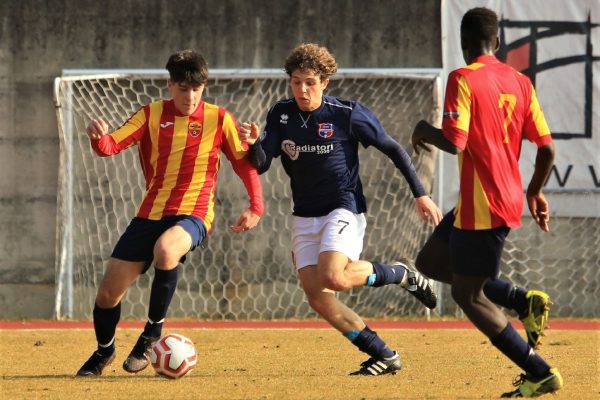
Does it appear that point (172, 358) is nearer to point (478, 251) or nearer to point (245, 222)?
point (245, 222)

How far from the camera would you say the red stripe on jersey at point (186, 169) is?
6304 millimetres

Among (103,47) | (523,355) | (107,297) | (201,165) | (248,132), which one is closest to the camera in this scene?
(523,355)

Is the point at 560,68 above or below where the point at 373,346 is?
above

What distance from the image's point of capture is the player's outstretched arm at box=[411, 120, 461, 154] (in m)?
4.94

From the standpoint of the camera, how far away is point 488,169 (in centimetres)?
511

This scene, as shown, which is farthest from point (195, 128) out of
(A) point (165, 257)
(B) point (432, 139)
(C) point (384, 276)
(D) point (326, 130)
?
(B) point (432, 139)

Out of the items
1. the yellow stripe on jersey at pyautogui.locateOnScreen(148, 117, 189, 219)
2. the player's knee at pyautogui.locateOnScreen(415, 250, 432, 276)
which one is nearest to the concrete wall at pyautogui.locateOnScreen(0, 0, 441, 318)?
the yellow stripe on jersey at pyautogui.locateOnScreen(148, 117, 189, 219)

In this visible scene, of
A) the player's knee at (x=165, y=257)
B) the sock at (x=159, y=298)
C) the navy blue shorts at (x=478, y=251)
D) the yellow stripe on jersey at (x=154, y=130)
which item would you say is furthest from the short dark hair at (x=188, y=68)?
the navy blue shorts at (x=478, y=251)

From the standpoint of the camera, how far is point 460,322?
32.5 ft

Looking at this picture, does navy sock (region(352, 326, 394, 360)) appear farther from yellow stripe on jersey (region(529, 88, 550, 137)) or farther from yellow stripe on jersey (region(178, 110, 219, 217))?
yellow stripe on jersey (region(529, 88, 550, 137))

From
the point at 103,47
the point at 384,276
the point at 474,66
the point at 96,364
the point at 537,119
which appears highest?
the point at 103,47

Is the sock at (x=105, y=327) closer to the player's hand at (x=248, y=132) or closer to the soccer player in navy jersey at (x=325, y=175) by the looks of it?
the soccer player in navy jersey at (x=325, y=175)

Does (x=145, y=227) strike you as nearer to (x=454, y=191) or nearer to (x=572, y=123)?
(x=454, y=191)

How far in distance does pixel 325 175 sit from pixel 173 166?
2.85 feet
